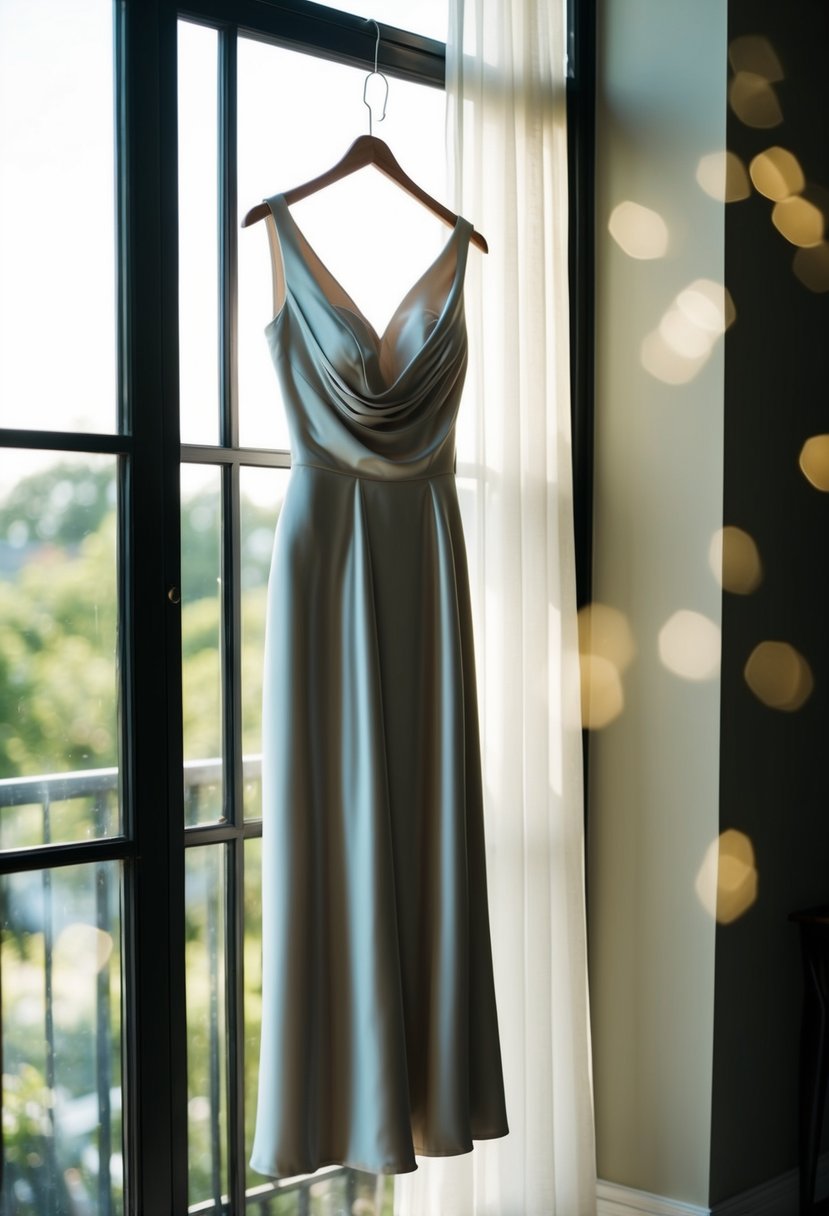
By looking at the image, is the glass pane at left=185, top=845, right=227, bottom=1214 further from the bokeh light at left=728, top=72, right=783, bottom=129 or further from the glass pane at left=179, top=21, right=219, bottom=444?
the bokeh light at left=728, top=72, right=783, bottom=129

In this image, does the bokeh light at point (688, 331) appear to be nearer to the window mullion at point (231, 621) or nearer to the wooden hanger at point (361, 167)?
the wooden hanger at point (361, 167)

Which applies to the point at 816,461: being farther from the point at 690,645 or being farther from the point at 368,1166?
the point at 368,1166

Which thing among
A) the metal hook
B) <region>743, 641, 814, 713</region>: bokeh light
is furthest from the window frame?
<region>743, 641, 814, 713</region>: bokeh light

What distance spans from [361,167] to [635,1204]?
2.02 m

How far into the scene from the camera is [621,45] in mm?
2533

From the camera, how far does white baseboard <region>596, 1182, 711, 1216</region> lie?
2396 mm

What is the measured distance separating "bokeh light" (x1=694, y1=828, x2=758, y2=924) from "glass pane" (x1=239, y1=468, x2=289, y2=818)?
3.01 feet

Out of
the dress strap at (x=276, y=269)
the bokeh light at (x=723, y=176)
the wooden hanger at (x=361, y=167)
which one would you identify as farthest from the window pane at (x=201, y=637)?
the bokeh light at (x=723, y=176)

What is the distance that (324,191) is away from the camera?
2.12 metres

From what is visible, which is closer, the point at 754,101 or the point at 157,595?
the point at 157,595

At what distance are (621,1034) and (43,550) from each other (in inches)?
60.6

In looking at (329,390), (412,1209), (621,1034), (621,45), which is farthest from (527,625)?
(621,45)

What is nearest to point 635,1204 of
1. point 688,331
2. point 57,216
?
point 688,331

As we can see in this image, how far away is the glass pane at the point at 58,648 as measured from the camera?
5.71 ft
